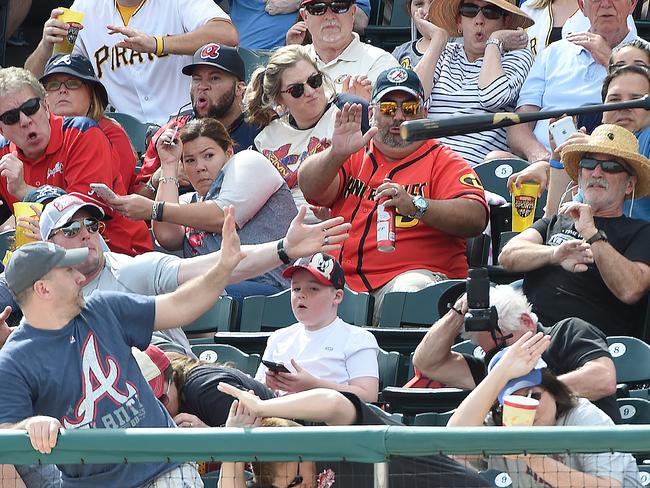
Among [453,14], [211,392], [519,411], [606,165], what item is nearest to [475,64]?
[453,14]

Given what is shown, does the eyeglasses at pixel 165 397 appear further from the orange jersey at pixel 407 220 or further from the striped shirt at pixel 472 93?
the striped shirt at pixel 472 93

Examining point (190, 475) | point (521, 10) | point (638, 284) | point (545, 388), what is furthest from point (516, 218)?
point (190, 475)

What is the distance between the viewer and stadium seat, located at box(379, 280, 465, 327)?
19.7ft

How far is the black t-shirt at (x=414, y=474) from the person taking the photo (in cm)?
391

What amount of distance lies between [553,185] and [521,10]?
5.52 feet

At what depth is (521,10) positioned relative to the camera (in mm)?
7871

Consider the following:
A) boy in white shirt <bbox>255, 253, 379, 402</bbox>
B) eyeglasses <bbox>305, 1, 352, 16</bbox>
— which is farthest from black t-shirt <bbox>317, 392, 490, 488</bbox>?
eyeglasses <bbox>305, 1, 352, 16</bbox>

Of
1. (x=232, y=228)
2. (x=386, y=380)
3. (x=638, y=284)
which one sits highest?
(x=232, y=228)

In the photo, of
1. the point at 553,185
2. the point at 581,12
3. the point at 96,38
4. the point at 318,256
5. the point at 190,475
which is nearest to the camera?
the point at 190,475

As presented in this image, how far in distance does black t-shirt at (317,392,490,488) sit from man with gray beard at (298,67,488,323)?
211cm

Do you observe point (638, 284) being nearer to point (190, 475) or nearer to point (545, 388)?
point (545, 388)

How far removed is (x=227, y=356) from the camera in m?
5.63

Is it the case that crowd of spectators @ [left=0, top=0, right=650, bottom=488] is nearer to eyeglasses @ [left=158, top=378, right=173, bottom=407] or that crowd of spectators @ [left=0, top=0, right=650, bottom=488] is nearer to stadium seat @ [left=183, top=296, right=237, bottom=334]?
eyeglasses @ [left=158, top=378, right=173, bottom=407]

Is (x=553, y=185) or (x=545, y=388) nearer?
(x=545, y=388)
